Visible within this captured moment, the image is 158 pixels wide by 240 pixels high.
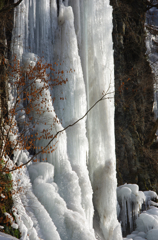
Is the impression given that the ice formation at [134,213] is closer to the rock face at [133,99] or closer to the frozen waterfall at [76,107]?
the frozen waterfall at [76,107]

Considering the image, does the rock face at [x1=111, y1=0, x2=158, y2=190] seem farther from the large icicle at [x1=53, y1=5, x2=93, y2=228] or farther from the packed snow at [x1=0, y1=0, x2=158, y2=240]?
the large icicle at [x1=53, y1=5, x2=93, y2=228]

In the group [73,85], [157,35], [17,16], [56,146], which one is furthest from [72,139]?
[157,35]

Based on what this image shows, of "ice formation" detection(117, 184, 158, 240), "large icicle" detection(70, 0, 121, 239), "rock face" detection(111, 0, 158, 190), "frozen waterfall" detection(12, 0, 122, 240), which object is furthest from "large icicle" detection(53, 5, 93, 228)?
"rock face" detection(111, 0, 158, 190)

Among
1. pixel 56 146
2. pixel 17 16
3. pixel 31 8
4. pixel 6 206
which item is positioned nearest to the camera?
pixel 6 206

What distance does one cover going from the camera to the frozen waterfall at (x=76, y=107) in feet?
15.7

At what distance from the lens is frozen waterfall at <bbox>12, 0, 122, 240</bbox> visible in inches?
188

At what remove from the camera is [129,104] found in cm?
1017

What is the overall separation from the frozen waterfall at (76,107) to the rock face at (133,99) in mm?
3177

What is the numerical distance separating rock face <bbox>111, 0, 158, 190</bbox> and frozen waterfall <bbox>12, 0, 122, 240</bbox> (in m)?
3.18

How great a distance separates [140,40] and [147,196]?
6503 mm

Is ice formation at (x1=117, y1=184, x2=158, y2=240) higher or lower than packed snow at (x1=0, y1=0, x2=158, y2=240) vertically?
lower

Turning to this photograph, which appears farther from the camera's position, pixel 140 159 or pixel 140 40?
pixel 140 40

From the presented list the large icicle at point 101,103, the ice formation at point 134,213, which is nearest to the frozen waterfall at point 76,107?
the large icicle at point 101,103

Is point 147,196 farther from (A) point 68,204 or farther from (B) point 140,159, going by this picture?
(A) point 68,204
